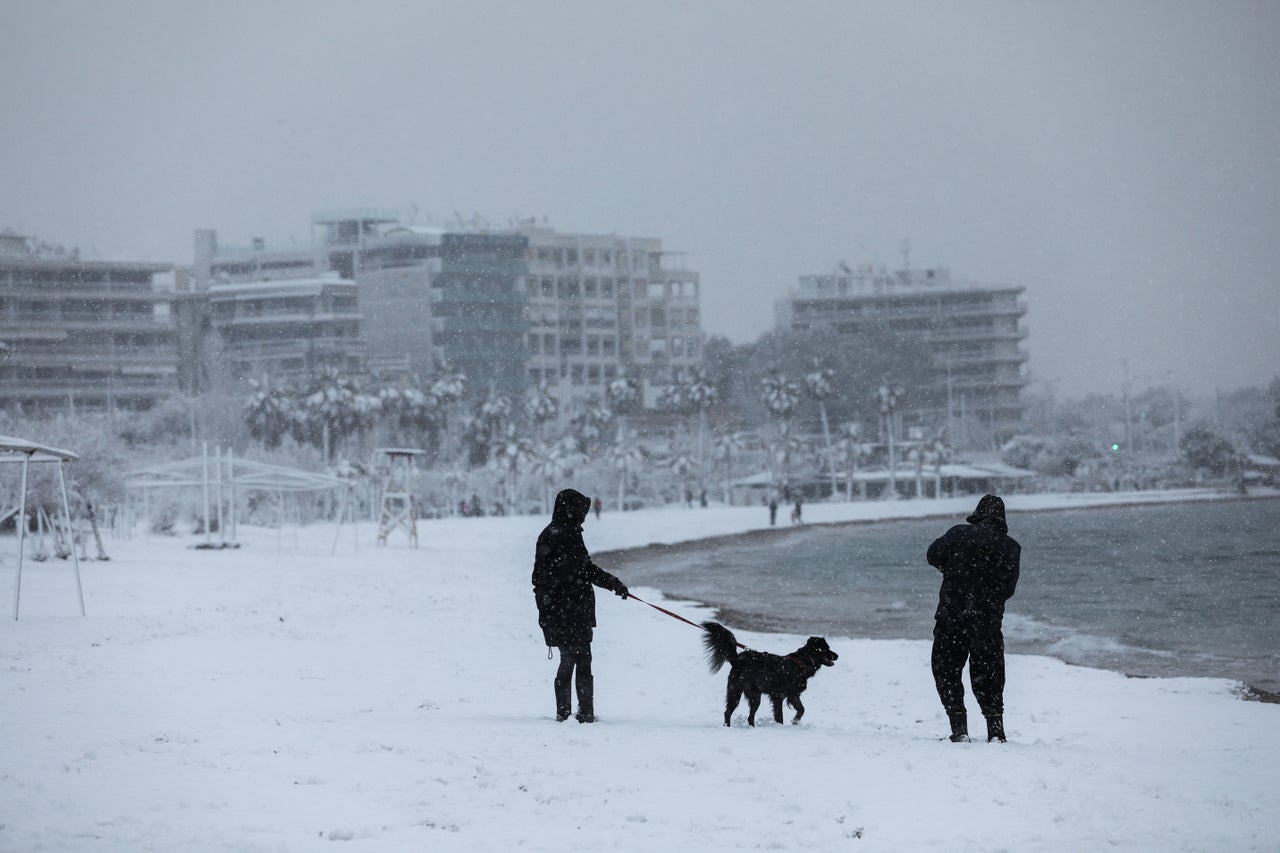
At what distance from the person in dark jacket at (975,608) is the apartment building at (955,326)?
135 metres

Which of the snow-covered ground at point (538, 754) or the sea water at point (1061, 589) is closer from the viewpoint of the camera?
the snow-covered ground at point (538, 754)

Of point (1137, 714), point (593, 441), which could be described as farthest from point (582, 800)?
point (593, 441)

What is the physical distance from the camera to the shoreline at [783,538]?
18.4 metres

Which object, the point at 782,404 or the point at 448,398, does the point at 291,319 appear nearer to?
the point at 448,398

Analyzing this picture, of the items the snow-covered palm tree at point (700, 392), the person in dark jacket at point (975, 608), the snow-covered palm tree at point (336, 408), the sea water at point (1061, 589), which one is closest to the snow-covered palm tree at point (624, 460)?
the snow-covered palm tree at point (700, 392)

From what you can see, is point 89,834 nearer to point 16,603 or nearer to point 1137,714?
point 1137,714

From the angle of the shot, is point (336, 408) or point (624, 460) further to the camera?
point (624, 460)

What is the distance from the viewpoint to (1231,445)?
120 meters

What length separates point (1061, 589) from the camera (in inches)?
1340

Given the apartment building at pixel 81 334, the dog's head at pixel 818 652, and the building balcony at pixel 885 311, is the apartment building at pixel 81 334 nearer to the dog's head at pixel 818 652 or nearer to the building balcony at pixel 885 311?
the building balcony at pixel 885 311

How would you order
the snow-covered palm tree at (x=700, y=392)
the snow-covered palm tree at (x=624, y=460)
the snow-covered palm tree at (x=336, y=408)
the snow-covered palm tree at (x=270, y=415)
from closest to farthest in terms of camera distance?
the snow-covered palm tree at (x=336, y=408) → the snow-covered palm tree at (x=270, y=415) → the snow-covered palm tree at (x=624, y=460) → the snow-covered palm tree at (x=700, y=392)

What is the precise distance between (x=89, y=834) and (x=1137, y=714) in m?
9.40

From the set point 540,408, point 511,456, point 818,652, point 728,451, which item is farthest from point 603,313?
point 818,652

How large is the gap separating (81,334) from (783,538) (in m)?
70.0
